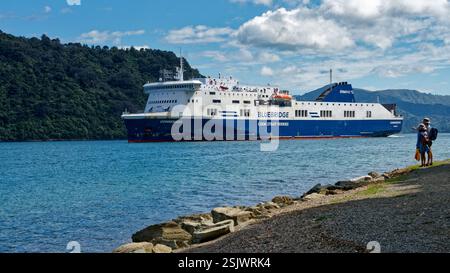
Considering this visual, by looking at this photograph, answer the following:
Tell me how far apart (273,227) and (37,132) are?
89539 mm

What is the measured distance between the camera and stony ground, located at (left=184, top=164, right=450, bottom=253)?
712cm

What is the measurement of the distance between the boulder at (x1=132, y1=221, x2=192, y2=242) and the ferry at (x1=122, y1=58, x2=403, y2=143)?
53.6 m

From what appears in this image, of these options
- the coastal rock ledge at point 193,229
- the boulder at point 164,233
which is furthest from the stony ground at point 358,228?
the boulder at point 164,233

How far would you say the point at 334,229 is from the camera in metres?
8.24

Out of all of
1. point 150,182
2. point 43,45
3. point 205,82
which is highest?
point 43,45

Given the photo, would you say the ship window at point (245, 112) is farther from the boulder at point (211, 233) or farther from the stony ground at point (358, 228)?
the boulder at point (211, 233)

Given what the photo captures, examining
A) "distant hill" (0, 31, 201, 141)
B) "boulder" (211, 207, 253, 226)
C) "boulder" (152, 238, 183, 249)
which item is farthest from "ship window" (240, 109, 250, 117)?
"boulder" (152, 238, 183, 249)

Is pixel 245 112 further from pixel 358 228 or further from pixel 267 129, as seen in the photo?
pixel 358 228

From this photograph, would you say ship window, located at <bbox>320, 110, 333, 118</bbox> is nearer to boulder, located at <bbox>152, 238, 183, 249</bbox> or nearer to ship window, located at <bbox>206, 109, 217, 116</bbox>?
ship window, located at <bbox>206, 109, 217, 116</bbox>

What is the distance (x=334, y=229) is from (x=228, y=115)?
6160cm

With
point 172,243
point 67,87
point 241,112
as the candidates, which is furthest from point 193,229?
point 67,87
